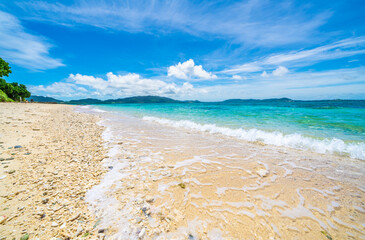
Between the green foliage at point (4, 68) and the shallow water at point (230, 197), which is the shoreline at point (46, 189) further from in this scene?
the green foliage at point (4, 68)

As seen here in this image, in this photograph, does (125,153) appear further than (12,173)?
Yes

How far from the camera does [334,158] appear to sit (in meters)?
6.36

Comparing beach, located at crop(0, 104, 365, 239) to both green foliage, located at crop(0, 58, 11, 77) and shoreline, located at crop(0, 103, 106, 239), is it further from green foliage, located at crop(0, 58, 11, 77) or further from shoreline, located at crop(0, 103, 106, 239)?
green foliage, located at crop(0, 58, 11, 77)

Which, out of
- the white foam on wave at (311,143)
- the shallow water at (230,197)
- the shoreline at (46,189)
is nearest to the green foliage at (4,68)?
the shoreline at (46,189)

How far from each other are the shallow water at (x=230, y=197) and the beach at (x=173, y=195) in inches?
0.8

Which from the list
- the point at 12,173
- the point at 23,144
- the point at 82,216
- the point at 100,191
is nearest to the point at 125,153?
the point at 100,191

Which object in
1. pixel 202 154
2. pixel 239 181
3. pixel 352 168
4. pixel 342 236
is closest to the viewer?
pixel 342 236

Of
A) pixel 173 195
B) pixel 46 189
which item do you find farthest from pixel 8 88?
pixel 173 195

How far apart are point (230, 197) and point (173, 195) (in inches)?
58.6

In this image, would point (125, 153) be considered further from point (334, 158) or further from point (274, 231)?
point (334, 158)

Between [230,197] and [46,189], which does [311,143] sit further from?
[46,189]

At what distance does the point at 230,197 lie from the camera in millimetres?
3576

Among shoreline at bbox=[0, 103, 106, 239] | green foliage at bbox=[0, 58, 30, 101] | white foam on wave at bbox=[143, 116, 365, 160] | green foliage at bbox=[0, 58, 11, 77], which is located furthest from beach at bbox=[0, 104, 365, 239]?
green foliage at bbox=[0, 58, 30, 101]

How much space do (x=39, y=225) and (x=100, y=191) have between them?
117 cm
